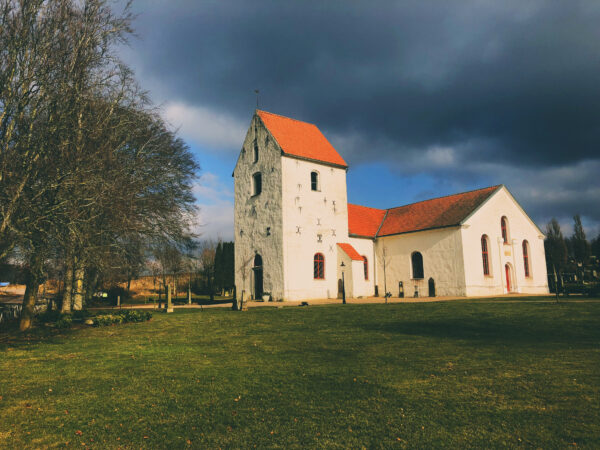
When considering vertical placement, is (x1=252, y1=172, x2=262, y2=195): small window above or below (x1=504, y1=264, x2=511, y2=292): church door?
above

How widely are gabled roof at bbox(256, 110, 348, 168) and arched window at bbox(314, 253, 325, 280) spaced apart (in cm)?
719

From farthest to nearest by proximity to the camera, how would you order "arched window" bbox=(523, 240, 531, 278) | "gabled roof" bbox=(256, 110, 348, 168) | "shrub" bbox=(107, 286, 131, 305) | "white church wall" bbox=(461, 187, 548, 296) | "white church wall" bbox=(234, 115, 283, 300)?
"shrub" bbox=(107, 286, 131, 305)
"arched window" bbox=(523, 240, 531, 278)
"gabled roof" bbox=(256, 110, 348, 168)
"white church wall" bbox=(461, 187, 548, 296)
"white church wall" bbox=(234, 115, 283, 300)

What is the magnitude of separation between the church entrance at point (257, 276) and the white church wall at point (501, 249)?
47.0ft

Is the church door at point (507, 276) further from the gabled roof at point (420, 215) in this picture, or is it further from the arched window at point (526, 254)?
the gabled roof at point (420, 215)

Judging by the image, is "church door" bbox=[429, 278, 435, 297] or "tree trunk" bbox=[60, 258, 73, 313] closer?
"tree trunk" bbox=[60, 258, 73, 313]

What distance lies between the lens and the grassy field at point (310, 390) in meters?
4.40

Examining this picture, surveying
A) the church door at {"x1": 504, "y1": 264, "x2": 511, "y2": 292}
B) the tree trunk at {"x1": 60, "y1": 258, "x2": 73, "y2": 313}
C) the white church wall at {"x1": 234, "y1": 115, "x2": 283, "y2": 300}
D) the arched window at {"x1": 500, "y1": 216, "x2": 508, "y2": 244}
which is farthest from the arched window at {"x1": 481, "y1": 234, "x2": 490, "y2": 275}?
the tree trunk at {"x1": 60, "y1": 258, "x2": 73, "y2": 313}

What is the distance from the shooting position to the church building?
27203mm

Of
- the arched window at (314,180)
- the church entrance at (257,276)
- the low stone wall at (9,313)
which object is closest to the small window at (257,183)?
the arched window at (314,180)

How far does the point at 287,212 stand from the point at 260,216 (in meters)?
2.57

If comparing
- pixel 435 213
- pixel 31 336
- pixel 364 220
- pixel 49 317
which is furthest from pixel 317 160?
pixel 31 336

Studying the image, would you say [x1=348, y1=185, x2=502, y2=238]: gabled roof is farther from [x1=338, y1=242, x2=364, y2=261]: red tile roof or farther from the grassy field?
the grassy field

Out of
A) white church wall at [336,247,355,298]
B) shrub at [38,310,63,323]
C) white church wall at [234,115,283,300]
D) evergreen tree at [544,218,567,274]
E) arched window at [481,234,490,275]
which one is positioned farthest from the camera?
evergreen tree at [544,218,567,274]

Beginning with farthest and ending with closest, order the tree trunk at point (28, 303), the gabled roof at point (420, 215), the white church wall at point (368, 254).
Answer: the white church wall at point (368, 254) → the gabled roof at point (420, 215) → the tree trunk at point (28, 303)
